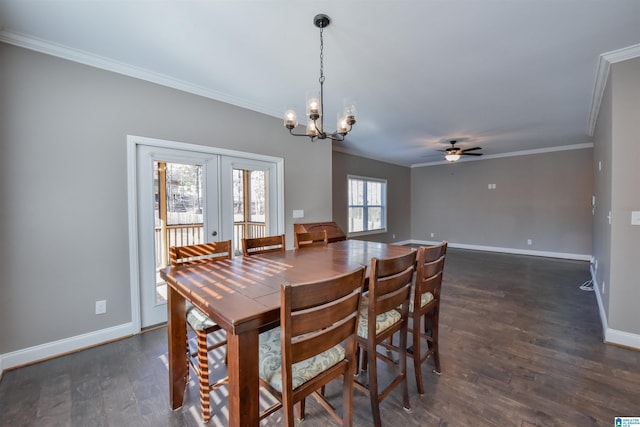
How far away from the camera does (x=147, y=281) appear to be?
9.10ft

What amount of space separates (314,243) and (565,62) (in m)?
3.03

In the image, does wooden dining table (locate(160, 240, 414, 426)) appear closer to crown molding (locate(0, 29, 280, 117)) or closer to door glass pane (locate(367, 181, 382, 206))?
crown molding (locate(0, 29, 280, 117))

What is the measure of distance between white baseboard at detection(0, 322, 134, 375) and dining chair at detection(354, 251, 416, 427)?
2399 millimetres

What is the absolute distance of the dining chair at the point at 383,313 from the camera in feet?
4.63

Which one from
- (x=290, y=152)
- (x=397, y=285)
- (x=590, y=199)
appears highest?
(x=290, y=152)

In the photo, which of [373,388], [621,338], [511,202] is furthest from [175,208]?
[511,202]

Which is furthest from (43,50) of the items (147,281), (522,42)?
(522,42)

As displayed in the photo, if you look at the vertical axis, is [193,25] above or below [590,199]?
above

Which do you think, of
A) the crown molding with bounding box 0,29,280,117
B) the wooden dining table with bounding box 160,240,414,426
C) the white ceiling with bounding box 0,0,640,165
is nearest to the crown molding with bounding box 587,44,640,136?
the white ceiling with bounding box 0,0,640,165

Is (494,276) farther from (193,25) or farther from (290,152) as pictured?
(193,25)

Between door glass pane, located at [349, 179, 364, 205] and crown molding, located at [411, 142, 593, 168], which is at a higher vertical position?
crown molding, located at [411, 142, 593, 168]

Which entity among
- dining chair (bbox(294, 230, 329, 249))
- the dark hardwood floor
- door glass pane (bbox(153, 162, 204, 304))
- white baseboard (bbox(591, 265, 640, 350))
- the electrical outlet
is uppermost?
door glass pane (bbox(153, 162, 204, 304))

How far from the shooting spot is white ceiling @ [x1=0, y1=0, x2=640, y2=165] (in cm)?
186

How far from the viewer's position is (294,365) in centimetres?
123
